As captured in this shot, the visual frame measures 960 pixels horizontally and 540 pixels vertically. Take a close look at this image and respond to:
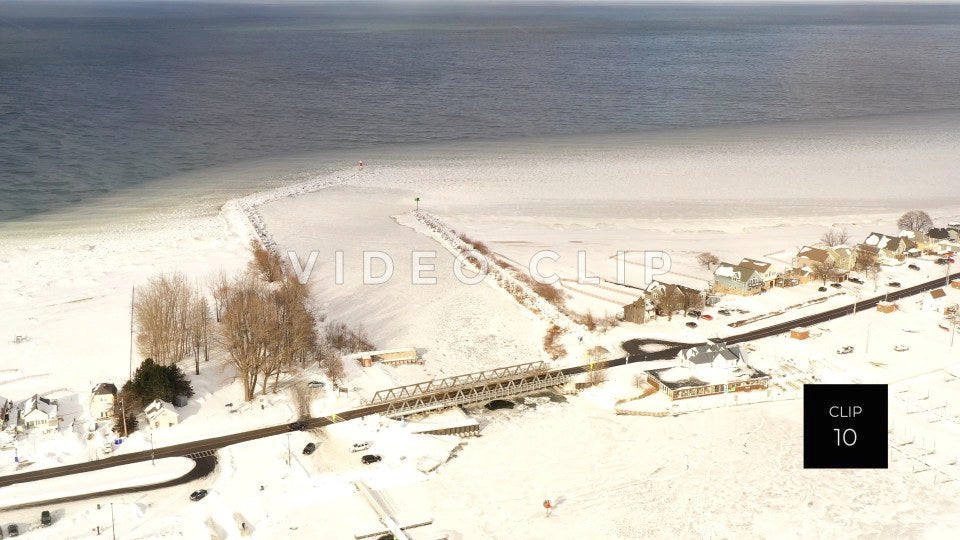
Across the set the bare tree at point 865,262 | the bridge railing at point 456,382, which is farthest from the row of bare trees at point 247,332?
the bare tree at point 865,262

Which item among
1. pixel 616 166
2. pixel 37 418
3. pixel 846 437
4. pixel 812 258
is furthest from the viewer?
pixel 616 166

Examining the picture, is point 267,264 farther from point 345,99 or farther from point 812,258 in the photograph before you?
point 345,99

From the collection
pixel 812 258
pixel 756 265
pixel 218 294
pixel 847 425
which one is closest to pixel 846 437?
pixel 847 425

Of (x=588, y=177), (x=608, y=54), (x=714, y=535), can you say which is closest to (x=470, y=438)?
(x=714, y=535)

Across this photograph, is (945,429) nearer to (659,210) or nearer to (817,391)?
(817,391)

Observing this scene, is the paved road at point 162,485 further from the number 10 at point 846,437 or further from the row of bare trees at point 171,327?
the number 10 at point 846,437

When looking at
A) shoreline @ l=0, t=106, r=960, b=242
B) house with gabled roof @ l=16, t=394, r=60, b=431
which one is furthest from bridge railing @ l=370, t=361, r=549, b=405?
shoreline @ l=0, t=106, r=960, b=242

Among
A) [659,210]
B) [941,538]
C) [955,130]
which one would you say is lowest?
[941,538]
